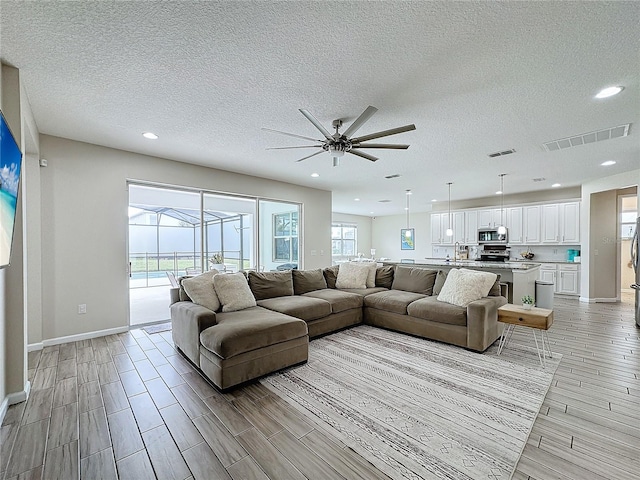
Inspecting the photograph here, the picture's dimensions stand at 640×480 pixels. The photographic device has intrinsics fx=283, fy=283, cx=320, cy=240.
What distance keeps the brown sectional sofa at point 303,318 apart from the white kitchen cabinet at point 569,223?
186 inches

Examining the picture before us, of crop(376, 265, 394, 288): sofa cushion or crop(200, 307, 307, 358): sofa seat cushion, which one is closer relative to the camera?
crop(200, 307, 307, 358): sofa seat cushion

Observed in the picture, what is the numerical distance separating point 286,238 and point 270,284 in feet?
9.86

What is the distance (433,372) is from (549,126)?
319cm

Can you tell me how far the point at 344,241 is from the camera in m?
12.5

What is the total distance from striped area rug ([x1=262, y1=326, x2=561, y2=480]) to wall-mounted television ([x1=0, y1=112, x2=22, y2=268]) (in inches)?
86.4

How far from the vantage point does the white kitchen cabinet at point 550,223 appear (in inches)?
280

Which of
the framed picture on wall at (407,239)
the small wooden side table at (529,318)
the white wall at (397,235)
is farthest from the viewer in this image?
the framed picture on wall at (407,239)

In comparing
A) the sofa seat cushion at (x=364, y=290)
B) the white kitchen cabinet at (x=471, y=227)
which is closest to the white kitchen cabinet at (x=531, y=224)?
the white kitchen cabinet at (x=471, y=227)

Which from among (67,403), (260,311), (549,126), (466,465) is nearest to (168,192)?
(260,311)

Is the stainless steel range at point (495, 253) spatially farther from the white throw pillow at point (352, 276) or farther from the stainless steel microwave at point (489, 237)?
the white throw pillow at point (352, 276)

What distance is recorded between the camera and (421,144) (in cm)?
403

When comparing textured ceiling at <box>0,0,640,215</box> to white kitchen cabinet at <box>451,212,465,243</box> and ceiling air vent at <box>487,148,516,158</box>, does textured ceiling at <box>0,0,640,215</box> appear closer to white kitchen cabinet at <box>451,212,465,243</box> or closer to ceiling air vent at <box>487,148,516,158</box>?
ceiling air vent at <box>487,148,516,158</box>

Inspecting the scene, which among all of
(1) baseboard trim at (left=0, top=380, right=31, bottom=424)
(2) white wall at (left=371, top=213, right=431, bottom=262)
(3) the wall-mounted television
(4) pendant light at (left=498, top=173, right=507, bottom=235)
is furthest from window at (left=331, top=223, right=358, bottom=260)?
(3) the wall-mounted television

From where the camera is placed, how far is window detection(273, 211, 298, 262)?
23.1 ft
